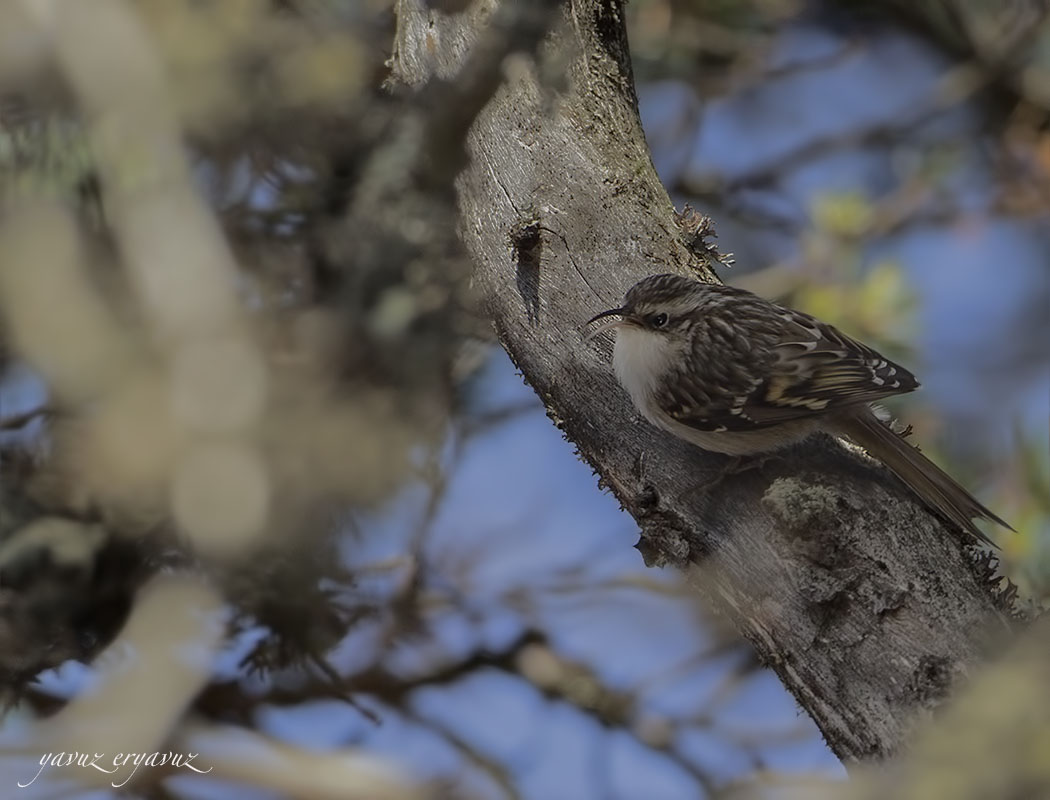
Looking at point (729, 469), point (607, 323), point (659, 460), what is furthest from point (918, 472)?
point (607, 323)

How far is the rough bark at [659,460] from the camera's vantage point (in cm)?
200

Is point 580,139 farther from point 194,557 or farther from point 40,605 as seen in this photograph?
point 40,605

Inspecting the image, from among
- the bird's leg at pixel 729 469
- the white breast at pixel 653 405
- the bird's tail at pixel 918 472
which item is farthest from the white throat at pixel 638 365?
the bird's tail at pixel 918 472

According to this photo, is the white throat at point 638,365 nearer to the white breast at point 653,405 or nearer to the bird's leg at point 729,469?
the white breast at point 653,405

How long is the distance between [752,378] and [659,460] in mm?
475

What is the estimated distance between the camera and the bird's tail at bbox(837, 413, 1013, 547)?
7.64 feet

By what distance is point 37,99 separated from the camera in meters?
3.14

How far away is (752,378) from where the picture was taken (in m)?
2.82

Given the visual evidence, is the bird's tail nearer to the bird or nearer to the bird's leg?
the bird

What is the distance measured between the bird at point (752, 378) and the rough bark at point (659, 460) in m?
0.06

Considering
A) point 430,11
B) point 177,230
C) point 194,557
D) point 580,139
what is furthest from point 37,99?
point 580,139

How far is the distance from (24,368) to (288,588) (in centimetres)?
95

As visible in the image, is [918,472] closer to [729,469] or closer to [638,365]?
[729,469]

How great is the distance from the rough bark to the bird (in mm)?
57
